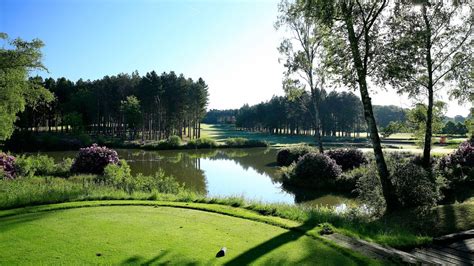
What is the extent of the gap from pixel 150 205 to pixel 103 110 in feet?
239

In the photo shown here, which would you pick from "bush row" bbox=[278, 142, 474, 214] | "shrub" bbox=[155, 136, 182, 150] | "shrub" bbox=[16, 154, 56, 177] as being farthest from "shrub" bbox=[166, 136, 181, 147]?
"bush row" bbox=[278, 142, 474, 214]

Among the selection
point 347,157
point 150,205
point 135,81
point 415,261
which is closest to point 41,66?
point 150,205

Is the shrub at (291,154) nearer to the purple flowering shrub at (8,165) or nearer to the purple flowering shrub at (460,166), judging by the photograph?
the purple flowering shrub at (460,166)

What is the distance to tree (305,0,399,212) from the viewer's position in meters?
11.8

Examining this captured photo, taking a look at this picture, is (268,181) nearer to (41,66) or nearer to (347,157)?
(347,157)

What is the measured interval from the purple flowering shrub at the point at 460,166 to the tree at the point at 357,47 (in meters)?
6.53

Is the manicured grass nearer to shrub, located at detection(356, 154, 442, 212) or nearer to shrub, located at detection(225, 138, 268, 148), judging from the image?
shrub, located at detection(356, 154, 442, 212)

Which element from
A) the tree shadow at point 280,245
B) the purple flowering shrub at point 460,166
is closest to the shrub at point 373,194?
the purple flowering shrub at point 460,166

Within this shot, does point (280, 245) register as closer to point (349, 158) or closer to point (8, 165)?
point (8, 165)

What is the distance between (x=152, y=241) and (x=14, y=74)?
20.1m

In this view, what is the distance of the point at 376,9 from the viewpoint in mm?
12242

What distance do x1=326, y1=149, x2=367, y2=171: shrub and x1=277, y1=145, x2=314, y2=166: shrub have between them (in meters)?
6.00

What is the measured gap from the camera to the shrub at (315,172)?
21.8m

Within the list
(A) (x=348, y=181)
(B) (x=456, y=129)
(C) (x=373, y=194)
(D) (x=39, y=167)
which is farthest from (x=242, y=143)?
(B) (x=456, y=129)
